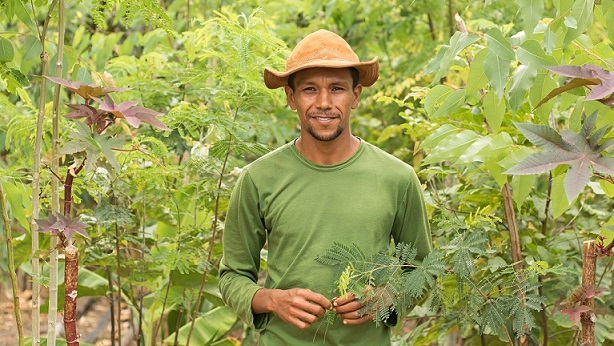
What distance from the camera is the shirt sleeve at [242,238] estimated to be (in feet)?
7.65

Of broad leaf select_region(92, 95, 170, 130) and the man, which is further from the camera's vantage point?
the man

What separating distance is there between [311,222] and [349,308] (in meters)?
0.26

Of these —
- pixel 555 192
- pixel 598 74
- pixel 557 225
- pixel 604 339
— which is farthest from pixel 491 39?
pixel 557 225

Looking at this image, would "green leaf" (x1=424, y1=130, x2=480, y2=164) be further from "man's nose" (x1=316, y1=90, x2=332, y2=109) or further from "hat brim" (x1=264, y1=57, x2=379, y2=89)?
"man's nose" (x1=316, y1=90, x2=332, y2=109)

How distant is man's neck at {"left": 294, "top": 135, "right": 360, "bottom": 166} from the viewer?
7.48ft

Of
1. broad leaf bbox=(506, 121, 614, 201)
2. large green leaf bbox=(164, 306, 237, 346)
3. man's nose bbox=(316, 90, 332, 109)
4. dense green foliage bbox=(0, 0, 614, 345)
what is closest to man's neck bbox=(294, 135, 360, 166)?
man's nose bbox=(316, 90, 332, 109)

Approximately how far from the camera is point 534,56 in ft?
6.84

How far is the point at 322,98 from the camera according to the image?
220cm

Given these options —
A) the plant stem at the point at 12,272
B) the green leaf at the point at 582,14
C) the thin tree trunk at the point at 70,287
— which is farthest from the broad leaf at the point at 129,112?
the green leaf at the point at 582,14

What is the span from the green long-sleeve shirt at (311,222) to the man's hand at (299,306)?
3.8 inches

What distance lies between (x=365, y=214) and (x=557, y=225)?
192cm

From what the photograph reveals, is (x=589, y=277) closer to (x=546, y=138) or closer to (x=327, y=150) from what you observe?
(x=546, y=138)

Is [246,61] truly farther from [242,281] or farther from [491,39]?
[491,39]

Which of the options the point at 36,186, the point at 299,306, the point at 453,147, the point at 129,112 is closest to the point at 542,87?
the point at 453,147
